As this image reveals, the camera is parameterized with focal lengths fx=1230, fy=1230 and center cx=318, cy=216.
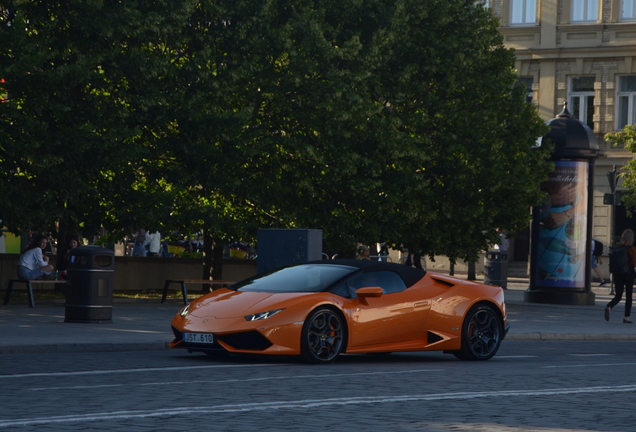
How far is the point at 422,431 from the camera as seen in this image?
27.0 feet

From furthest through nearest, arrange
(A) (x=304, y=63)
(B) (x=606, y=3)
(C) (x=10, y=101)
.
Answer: (B) (x=606, y=3)
(A) (x=304, y=63)
(C) (x=10, y=101)

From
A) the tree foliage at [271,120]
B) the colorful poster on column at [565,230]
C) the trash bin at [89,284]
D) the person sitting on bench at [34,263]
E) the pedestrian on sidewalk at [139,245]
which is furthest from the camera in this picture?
the pedestrian on sidewalk at [139,245]

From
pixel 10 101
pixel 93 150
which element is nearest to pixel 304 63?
pixel 93 150

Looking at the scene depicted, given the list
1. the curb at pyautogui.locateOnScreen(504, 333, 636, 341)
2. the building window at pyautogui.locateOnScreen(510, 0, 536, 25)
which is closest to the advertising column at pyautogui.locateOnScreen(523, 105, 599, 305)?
the curb at pyautogui.locateOnScreen(504, 333, 636, 341)

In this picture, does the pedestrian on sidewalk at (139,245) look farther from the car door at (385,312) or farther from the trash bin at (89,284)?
the car door at (385,312)

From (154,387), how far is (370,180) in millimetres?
16726

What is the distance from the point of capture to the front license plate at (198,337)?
13375 mm

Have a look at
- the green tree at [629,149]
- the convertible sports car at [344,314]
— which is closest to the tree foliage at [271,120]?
the convertible sports car at [344,314]

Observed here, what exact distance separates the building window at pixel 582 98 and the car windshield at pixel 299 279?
34.3 m

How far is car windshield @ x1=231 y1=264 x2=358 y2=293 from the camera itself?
1414 centimetres

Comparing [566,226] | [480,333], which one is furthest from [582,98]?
[480,333]

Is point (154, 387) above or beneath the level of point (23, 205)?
beneath

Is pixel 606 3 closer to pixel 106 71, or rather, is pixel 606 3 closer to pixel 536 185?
pixel 536 185

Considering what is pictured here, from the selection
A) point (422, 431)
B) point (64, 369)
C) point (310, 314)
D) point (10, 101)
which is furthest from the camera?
point (10, 101)
